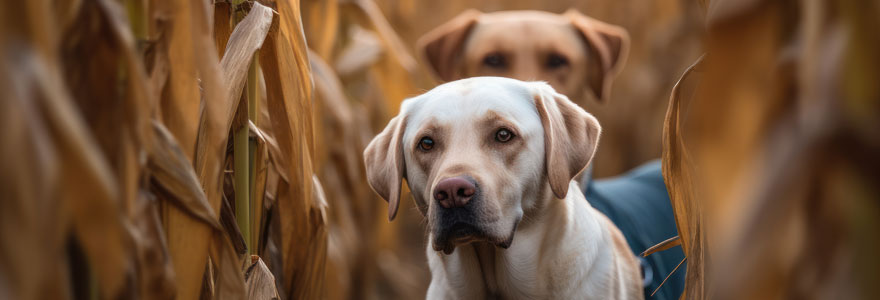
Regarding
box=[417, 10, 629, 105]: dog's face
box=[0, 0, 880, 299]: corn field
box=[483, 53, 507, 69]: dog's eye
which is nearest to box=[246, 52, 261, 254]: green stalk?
box=[0, 0, 880, 299]: corn field

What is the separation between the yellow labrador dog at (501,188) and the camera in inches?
70.7

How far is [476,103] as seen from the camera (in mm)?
1915

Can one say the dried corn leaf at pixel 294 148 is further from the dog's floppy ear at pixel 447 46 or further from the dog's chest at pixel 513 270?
the dog's floppy ear at pixel 447 46

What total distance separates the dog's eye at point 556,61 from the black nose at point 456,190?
2201 millimetres

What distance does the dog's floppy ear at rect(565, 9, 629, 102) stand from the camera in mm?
3900

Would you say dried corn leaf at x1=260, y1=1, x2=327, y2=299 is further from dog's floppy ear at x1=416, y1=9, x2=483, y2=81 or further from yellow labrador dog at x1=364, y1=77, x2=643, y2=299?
dog's floppy ear at x1=416, y1=9, x2=483, y2=81

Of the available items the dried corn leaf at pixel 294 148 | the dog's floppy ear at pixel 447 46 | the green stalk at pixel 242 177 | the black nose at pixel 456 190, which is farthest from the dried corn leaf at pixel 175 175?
the dog's floppy ear at pixel 447 46

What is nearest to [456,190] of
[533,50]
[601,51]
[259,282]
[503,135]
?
[503,135]

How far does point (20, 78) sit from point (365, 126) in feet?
11.8

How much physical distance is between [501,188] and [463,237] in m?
0.16

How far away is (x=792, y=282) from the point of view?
86 cm

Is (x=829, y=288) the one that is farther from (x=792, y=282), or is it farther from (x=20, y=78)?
(x=20, y=78)

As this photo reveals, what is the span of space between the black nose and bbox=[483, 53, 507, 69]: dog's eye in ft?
7.27

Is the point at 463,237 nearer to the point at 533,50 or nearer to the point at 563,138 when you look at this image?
the point at 563,138
